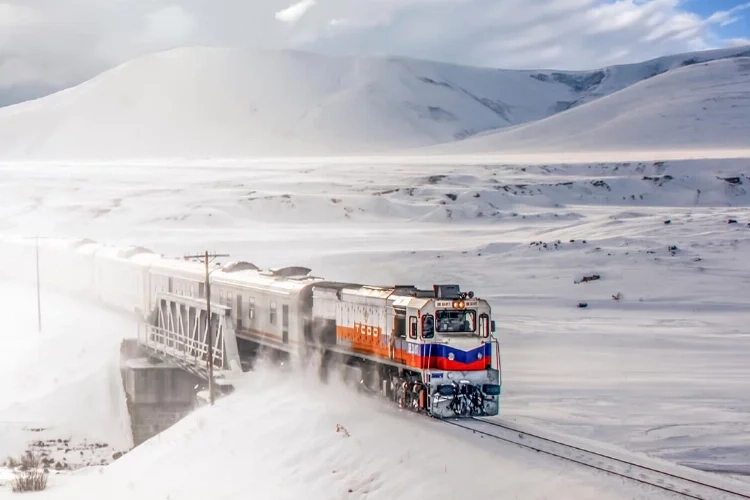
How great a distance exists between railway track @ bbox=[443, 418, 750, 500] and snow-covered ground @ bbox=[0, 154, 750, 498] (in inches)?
25.8

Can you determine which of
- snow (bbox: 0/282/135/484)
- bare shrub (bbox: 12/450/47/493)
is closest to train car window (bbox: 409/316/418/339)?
bare shrub (bbox: 12/450/47/493)

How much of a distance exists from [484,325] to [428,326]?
61.3 inches

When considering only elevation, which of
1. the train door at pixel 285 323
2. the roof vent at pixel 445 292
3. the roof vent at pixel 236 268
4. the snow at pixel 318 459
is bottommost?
the snow at pixel 318 459

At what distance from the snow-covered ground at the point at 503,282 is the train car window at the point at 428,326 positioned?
214 centimetres

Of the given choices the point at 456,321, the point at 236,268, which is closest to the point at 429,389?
the point at 456,321

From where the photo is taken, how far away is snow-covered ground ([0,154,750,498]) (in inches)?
943

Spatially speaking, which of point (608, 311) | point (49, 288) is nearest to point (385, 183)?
point (49, 288)

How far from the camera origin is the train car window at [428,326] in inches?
986

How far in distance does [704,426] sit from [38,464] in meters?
20.2

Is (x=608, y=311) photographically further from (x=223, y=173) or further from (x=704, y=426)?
(x=223, y=173)

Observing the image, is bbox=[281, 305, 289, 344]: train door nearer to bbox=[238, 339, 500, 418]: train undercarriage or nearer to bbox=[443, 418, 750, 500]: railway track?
A: bbox=[238, 339, 500, 418]: train undercarriage

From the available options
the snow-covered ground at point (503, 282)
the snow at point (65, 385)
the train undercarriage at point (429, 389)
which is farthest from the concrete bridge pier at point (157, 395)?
the train undercarriage at point (429, 389)

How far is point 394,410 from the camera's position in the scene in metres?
26.2

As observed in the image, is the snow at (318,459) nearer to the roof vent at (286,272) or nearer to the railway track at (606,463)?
the railway track at (606,463)
